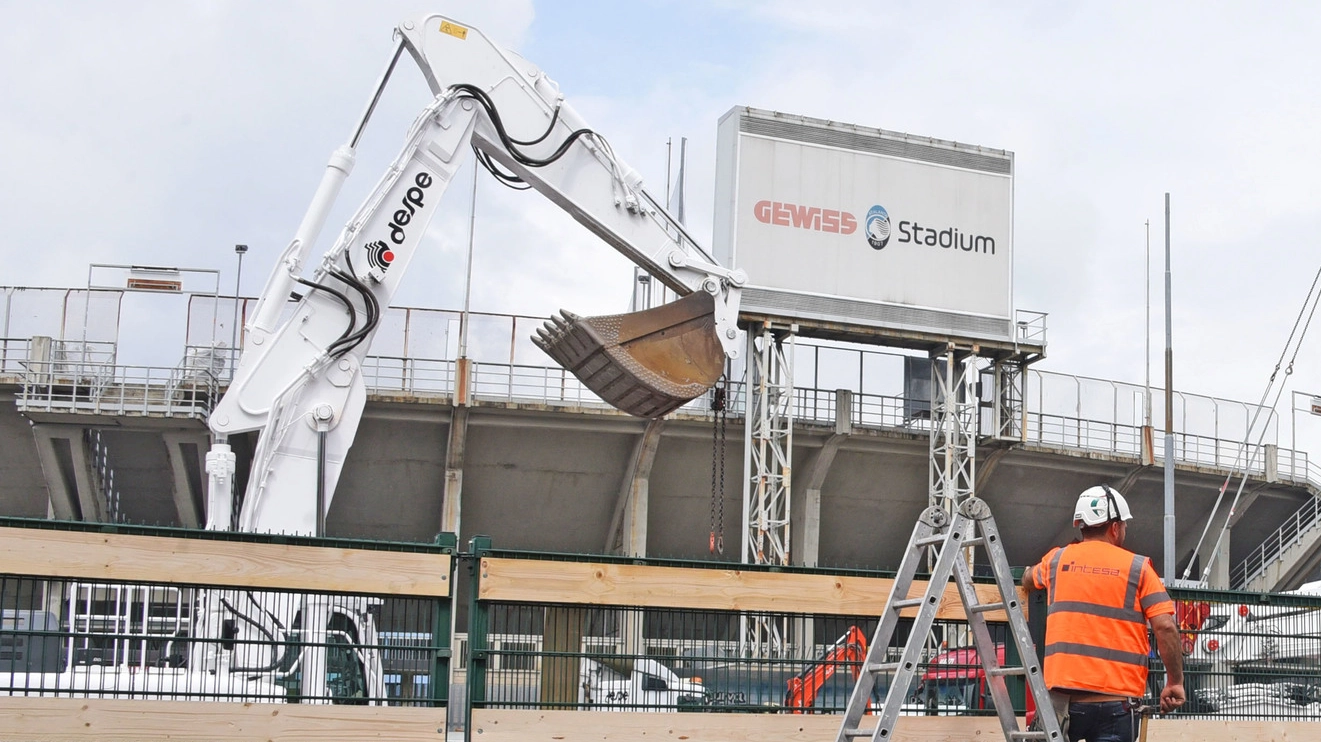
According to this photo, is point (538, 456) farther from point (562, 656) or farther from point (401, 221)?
point (562, 656)

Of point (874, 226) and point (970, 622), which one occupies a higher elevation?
point (874, 226)

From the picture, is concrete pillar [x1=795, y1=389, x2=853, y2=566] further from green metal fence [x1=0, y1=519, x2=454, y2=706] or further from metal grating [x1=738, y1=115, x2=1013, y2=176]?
green metal fence [x1=0, y1=519, x2=454, y2=706]

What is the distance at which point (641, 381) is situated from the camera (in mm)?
16812

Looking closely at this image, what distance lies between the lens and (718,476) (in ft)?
117

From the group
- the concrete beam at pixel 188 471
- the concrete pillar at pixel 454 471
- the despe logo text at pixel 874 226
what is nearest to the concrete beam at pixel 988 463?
the despe logo text at pixel 874 226

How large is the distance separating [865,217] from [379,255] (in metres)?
21.0

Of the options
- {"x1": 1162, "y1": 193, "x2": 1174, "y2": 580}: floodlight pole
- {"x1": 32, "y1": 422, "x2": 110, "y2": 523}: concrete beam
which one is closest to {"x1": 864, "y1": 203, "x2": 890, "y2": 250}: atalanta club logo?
{"x1": 1162, "y1": 193, "x2": 1174, "y2": 580}: floodlight pole

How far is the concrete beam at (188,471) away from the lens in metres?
33.1

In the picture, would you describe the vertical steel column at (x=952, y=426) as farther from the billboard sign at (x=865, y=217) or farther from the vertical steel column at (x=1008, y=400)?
the billboard sign at (x=865, y=217)

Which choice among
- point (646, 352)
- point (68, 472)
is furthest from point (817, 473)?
point (646, 352)

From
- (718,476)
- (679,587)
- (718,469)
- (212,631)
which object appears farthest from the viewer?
(718,476)

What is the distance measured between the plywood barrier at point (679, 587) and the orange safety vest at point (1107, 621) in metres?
1.13

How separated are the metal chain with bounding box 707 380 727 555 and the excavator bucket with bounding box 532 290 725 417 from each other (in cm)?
1549

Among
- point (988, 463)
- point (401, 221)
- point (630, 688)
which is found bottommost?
point (630, 688)
